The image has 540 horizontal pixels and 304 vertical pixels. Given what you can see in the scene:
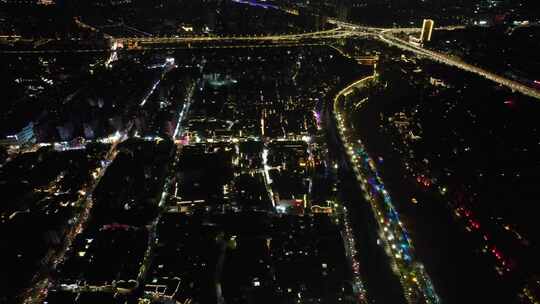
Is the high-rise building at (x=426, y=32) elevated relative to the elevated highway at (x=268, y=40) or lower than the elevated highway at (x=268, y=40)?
elevated

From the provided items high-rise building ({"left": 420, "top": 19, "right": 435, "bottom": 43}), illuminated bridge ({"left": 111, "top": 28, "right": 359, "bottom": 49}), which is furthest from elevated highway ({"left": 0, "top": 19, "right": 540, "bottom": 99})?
high-rise building ({"left": 420, "top": 19, "right": 435, "bottom": 43})

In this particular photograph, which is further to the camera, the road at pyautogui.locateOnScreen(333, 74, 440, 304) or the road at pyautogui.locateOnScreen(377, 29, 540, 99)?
the road at pyautogui.locateOnScreen(377, 29, 540, 99)

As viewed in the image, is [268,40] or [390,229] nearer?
[390,229]

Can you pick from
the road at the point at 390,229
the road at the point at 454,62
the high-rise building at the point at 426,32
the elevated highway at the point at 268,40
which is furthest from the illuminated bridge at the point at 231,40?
the road at the point at 390,229

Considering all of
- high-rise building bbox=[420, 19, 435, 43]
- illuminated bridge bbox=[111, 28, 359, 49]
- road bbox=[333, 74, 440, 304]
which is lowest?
road bbox=[333, 74, 440, 304]

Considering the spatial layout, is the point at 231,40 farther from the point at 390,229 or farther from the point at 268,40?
the point at 390,229

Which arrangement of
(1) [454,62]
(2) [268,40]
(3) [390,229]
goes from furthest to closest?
(2) [268,40]
(1) [454,62]
(3) [390,229]

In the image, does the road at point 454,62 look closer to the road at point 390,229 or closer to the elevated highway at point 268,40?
the elevated highway at point 268,40

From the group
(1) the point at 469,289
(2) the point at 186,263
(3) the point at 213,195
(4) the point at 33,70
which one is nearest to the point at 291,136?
(3) the point at 213,195

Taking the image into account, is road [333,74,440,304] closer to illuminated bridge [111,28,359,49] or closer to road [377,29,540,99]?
road [377,29,540,99]

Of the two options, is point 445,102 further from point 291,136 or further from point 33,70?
point 33,70

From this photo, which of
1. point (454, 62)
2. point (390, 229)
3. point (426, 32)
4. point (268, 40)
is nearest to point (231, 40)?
point (268, 40)

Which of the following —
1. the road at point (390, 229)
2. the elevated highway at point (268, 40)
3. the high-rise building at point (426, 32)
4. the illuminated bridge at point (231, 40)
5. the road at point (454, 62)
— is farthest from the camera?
the illuminated bridge at point (231, 40)
